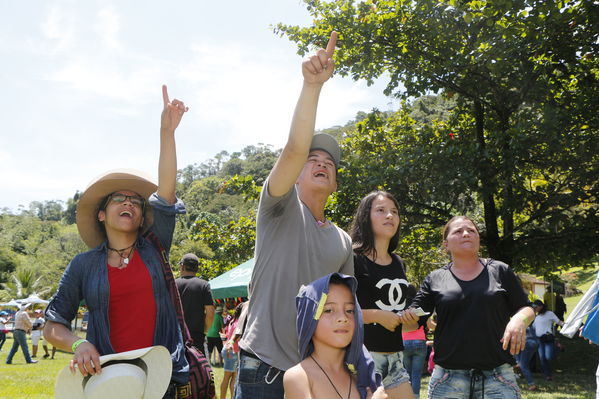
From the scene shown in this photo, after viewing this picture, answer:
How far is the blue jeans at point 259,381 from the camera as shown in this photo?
8.11ft

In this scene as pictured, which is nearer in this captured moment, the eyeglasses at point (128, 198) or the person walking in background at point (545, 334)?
the eyeglasses at point (128, 198)

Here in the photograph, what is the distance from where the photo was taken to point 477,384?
12.8ft

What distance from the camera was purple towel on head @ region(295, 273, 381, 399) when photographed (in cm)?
246

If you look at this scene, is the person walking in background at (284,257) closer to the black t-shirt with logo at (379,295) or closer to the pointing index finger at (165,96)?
the pointing index finger at (165,96)

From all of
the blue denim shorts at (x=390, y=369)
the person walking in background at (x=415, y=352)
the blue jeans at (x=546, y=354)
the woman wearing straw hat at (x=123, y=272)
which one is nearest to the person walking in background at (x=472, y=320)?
the blue denim shorts at (x=390, y=369)

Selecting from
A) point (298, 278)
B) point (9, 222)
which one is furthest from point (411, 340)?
point (9, 222)

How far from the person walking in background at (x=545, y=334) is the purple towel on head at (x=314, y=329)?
10696mm

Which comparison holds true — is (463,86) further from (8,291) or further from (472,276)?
(8,291)

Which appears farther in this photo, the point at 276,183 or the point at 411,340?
the point at 411,340

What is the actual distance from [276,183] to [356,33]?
999 cm

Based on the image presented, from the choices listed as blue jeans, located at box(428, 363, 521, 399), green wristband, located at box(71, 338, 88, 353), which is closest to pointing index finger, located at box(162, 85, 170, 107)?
green wristband, located at box(71, 338, 88, 353)

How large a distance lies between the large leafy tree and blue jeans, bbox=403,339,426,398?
4.86 metres

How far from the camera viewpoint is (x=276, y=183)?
245 centimetres

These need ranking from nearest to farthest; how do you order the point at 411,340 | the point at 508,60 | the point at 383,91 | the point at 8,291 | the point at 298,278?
1. the point at 298,278
2. the point at 411,340
3. the point at 508,60
4. the point at 383,91
5. the point at 8,291
